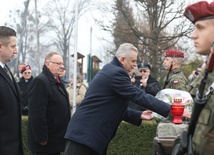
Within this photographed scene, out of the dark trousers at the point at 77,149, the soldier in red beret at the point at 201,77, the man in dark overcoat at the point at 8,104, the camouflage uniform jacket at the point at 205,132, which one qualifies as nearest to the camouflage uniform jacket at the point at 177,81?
the dark trousers at the point at 77,149

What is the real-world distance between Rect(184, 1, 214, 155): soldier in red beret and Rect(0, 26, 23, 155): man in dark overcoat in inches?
85.0

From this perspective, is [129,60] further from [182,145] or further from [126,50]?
[182,145]

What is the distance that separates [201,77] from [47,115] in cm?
299

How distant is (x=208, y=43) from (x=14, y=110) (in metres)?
2.42

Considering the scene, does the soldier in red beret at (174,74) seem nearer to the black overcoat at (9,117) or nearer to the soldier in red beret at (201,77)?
the black overcoat at (9,117)

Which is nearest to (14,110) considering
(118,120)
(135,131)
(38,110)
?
(38,110)

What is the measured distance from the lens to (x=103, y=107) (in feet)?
13.6

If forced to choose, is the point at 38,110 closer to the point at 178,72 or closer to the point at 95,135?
the point at 95,135

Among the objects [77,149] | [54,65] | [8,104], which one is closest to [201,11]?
[77,149]

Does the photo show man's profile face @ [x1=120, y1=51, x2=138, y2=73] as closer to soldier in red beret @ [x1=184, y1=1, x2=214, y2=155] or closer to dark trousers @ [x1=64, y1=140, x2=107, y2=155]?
dark trousers @ [x1=64, y1=140, x2=107, y2=155]

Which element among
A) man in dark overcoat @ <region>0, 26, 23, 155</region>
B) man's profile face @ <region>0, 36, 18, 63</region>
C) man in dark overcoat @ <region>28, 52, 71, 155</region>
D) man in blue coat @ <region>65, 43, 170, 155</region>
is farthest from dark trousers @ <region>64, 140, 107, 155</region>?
man's profile face @ <region>0, 36, 18, 63</region>

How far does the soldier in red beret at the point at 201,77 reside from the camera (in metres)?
2.17

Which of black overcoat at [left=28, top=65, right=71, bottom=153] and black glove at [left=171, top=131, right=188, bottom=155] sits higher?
black glove at [left=171, top=131, right=188, bottom=155]

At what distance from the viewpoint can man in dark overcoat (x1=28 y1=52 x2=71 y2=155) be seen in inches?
195
